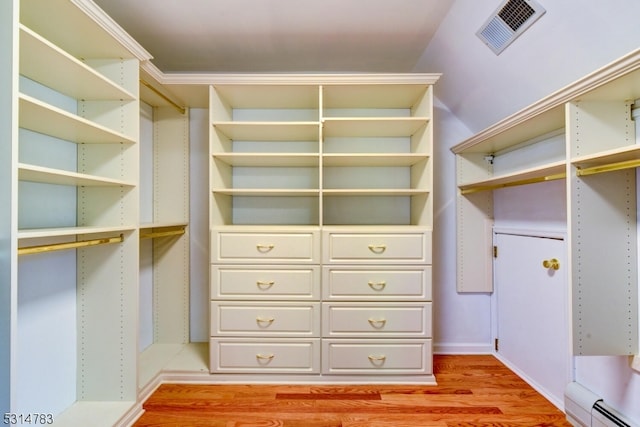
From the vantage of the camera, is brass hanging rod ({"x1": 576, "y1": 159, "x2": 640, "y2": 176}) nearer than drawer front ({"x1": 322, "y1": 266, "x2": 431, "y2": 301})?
Yes

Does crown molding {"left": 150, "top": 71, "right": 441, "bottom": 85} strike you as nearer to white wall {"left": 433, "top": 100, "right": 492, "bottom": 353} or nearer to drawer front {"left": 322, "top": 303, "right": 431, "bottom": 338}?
white wall {"left": 433, "top": 100, "right": 492, "bottom": 353}

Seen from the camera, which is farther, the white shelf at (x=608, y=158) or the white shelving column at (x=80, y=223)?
the white shelving column at (x=80, y=223)

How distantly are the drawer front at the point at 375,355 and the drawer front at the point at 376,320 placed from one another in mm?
63

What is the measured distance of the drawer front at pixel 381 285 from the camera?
1979 mm

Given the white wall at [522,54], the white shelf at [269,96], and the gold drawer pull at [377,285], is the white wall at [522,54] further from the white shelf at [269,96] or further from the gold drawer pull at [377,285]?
the gold drawer pull at [377,285]

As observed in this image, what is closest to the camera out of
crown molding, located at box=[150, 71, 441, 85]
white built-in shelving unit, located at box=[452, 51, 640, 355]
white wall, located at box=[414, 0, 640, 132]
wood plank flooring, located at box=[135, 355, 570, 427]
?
white wall, located at box=[414, 0, 640, 132]

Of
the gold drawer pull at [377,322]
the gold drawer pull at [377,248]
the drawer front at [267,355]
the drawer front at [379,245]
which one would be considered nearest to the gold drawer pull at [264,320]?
the drawer front at [267,355]

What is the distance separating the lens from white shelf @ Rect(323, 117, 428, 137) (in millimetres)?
1999

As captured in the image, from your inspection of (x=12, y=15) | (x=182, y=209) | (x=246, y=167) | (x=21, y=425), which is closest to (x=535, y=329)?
(x=246, y=167)

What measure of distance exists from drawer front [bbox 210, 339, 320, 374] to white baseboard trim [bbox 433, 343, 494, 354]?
112cm

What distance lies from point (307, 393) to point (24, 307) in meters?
1.53

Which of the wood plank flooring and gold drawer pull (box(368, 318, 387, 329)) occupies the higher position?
gold drawer pull (box(368, 318, 387, 329))

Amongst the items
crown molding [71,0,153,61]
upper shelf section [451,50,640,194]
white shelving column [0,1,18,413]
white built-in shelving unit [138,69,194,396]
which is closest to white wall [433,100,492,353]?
upper shelf section [451,50,640,194]

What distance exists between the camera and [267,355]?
6.54 ft
